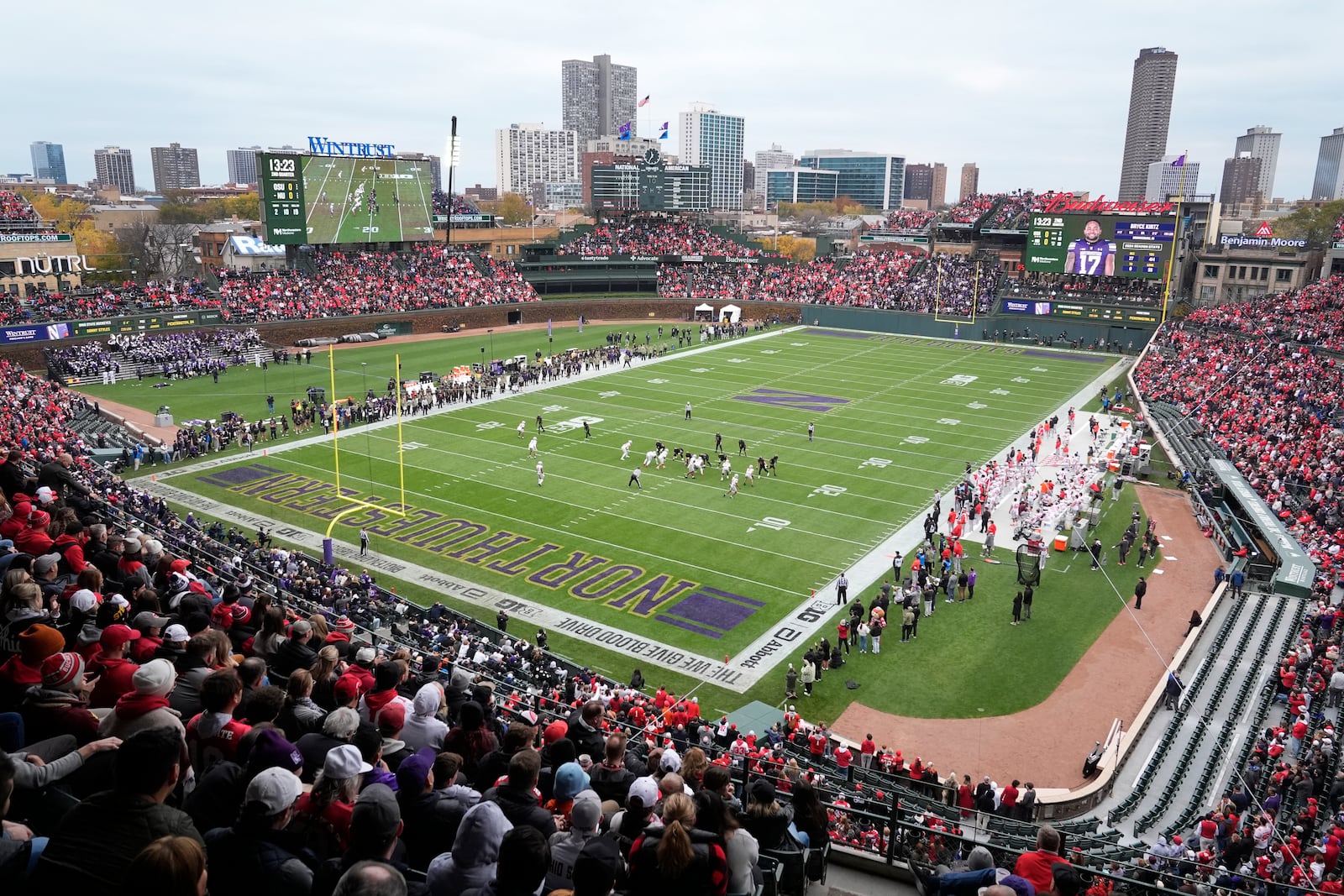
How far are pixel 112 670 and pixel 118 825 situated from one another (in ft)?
9.57

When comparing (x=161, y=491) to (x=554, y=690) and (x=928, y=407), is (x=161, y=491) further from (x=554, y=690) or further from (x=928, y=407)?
(x=928, y=407)

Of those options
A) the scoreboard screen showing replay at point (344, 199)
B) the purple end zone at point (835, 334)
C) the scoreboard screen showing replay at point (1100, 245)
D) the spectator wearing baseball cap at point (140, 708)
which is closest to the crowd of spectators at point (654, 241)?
the scoreboard screen showing replay at point (344, 199)

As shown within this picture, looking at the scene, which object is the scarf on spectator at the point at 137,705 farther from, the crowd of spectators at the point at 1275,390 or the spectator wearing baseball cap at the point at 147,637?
the crowd of spectators at the point at 1275,390

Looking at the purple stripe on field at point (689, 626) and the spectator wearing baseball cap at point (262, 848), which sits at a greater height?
the spectator wearing baseball cap at point (262, 848)

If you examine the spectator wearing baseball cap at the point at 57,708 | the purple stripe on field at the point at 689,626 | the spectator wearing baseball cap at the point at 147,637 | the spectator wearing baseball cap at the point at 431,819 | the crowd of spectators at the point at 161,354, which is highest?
the spectator wearing baseball cap at the point at 57,708

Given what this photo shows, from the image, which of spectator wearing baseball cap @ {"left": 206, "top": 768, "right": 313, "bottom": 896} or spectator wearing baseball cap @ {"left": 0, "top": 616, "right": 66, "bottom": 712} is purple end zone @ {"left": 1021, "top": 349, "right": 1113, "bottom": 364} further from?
spectator wearing baseball cap @ {"left": 206, "top": 768, "right": 313, "bottom": 896}

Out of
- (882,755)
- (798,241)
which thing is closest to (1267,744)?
(882,755)

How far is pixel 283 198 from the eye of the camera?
65562 mm

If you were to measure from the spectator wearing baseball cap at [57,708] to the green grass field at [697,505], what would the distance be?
15.2 metres

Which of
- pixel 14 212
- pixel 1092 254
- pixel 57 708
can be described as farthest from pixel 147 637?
pixel 1092 254

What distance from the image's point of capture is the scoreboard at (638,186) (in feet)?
314

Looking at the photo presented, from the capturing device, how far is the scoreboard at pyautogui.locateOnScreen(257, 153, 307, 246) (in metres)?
64.4

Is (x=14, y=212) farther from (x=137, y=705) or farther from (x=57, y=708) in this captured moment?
(x=137, y=705)

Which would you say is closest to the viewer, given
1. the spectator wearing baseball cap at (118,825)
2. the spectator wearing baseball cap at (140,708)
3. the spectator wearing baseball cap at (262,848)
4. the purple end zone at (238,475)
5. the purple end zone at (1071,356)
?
the spectator wearing baseball cap at (118,825)
